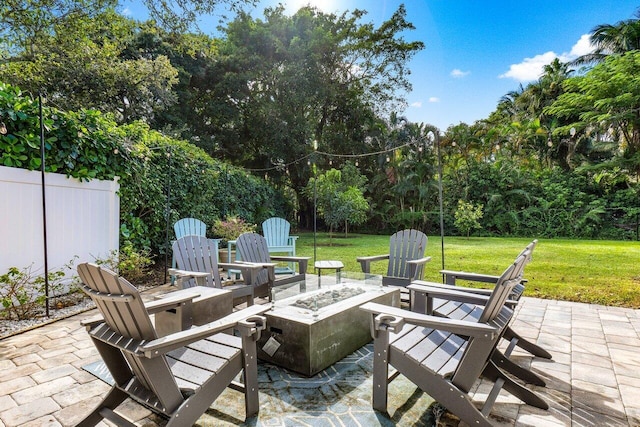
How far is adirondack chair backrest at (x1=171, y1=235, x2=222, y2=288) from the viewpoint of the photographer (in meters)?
3.23

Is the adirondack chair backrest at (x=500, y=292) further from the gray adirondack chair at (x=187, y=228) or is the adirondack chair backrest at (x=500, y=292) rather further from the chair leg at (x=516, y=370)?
the gray adirondack chair at (x=187, y=228)

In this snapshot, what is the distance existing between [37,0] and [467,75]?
473 inches

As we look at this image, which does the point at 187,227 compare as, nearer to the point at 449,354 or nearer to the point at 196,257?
the point at 196,257

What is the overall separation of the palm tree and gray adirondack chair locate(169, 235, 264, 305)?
909 cm

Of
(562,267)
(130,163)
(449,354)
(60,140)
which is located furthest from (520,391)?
(562,267)

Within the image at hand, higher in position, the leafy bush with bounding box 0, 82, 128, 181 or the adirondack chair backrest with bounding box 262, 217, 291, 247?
the leafy bush with bounding box 0, 82, 128, 181

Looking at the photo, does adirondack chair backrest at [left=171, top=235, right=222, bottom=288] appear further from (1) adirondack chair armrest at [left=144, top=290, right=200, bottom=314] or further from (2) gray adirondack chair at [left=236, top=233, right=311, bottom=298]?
(1) adirondack chair armrest at [left=144, top=290, right=200, bottom=314]

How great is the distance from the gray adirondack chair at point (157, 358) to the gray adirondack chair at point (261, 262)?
1529 mm

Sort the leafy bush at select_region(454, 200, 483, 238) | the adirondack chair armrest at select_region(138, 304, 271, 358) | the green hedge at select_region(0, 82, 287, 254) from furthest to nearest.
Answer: the leafy bush at select_region(454, 200, 483, 238), the green hedge at select_region(0, 82, 287, 254), the adirondack chair armrest at select_region(138, 304, 271, 358)

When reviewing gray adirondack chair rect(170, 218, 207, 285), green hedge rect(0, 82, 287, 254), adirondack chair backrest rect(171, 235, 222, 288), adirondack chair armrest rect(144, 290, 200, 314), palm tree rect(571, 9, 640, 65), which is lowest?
adirondack chair armrest rect(144, 290, 200, 314)

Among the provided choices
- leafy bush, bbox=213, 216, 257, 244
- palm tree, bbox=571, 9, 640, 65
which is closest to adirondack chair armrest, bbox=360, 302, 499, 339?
leafy bush, bbox=213, 216, 257, 244

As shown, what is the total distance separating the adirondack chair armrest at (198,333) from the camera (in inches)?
54.0

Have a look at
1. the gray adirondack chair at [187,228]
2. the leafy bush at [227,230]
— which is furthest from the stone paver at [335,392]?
the leafy bush at [227,230]

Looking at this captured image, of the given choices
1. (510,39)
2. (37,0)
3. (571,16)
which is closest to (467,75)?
(510,39)
